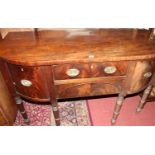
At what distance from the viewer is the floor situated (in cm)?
171

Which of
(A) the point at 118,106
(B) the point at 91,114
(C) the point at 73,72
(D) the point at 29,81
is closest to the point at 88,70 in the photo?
(C) the point at 73,72

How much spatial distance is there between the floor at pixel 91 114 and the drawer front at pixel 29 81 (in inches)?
21.3

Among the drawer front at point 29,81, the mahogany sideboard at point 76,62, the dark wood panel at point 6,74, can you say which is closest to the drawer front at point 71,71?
the mahogany sideboard at point 76,62

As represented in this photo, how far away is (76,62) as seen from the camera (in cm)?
104

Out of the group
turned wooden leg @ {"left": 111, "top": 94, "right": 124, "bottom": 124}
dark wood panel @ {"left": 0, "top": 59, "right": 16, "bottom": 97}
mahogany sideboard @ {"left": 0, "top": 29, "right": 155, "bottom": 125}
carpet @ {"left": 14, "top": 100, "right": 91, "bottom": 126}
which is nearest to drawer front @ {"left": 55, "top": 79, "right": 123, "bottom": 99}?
mahogany sideboard @ {"left": 0, "top": 29, "right": 155, "bottom": 125}

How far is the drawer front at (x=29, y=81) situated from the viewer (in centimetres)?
109

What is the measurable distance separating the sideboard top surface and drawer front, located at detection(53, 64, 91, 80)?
0.07m

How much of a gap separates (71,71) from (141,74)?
0.55 metres

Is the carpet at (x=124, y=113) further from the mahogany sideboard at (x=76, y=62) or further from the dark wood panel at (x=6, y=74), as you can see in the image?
the dark wood panel at (x=6, y=74)

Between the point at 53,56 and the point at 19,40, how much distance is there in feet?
1.12

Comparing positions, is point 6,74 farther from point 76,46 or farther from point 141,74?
point 141,74

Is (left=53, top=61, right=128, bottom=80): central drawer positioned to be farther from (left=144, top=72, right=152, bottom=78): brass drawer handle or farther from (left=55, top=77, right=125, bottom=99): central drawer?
(left=144, top=72, right=152, bottom=78): brass drawer handle
